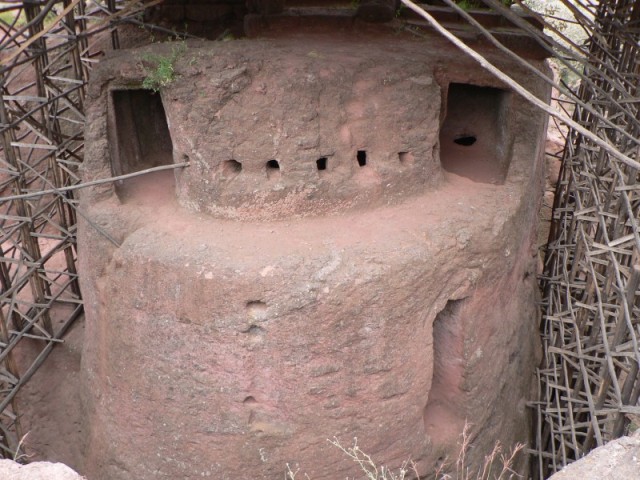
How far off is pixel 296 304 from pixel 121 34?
19.0ft

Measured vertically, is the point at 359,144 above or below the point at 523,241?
above

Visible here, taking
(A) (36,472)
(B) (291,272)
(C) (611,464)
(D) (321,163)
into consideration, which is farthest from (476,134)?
(A) (36,472)

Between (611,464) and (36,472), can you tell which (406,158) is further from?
(36,472)

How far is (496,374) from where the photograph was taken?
6.71 meters

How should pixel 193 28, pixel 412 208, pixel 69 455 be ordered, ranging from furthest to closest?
pixel 193 28, pixel 69 455, pixel 412 208

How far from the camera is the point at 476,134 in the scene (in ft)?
25.3

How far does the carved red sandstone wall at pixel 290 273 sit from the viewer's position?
216 inches

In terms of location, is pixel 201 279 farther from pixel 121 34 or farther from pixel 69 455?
pixel 121 34

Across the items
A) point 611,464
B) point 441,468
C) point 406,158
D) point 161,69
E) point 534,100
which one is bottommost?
point 441,468

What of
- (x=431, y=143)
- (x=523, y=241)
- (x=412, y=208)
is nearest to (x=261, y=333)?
(x=412, y=208)

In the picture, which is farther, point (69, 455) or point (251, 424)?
point (69, 455)

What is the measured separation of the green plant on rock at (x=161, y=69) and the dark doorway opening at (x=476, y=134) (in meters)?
3.13

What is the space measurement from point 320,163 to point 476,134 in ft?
8.31

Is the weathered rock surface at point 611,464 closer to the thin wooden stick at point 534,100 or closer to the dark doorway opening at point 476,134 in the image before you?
the thin wooden stick at point 534,100
